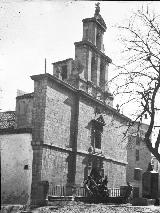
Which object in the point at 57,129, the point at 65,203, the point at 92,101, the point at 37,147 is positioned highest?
the point at 92,101

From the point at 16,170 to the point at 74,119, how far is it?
669cm

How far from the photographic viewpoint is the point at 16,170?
727 inches

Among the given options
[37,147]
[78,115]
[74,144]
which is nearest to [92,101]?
[78,115]

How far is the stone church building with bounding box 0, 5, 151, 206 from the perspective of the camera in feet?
65.4

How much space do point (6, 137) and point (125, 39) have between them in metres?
11.0

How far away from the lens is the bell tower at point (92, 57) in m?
24.6

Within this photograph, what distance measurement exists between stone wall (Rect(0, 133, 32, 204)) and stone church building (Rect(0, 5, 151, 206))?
62 centimetres

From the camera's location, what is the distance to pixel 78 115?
2333 centimetres

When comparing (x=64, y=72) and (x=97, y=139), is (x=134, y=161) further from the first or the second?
(x=64, y=72)

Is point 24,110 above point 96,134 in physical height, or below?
above

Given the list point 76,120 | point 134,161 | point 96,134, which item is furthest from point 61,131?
point 134,161

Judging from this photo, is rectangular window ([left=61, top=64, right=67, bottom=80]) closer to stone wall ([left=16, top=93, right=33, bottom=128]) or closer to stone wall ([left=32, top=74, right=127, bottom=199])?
stone wall ([left=32, top=74, right=127, bottom=199])

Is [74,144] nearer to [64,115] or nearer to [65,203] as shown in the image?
[64,115]

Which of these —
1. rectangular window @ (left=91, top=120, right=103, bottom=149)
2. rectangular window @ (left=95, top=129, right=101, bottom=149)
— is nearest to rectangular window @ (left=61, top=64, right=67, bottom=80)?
rectangular window @ (left=91, top=120, right=103, bottom=149)
